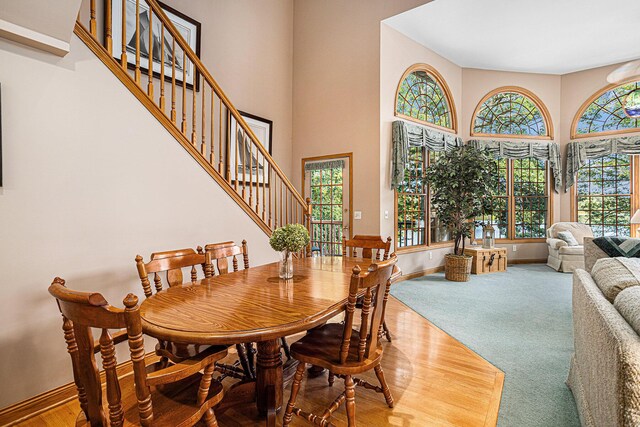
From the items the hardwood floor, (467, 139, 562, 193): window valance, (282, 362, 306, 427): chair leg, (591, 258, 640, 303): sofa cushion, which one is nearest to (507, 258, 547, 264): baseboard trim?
(467, 139, 562, 193): window valance

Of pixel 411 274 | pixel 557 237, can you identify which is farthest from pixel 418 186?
pixel 557 237

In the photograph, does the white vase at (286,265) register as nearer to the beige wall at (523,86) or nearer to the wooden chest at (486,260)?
the wooden chest at (486,260)

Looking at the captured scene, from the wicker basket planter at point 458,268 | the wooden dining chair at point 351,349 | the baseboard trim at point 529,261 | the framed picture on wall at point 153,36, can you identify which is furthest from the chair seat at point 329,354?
the baseboard trim at point 529,261

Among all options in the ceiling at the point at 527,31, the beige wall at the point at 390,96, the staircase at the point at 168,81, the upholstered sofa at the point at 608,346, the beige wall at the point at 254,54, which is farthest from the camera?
the beige wall at the point at 390,96

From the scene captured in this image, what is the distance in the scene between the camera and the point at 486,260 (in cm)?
630

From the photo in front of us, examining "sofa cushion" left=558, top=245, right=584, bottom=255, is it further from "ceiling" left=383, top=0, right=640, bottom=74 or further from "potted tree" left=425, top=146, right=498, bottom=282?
"ceiling" left=383, top=0, right=640, bottom=74

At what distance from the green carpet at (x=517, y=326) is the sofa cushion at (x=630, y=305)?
903 mm

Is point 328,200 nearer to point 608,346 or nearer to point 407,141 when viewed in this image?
point 407,141

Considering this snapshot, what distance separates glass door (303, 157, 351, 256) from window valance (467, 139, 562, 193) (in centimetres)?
318

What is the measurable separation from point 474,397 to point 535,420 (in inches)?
13.8

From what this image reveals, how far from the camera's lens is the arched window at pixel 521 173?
7.32 metres

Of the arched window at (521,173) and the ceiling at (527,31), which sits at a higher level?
the ceiling at (527,31)

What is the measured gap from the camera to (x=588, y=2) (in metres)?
4.81

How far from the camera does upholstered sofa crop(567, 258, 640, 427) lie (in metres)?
1.05
